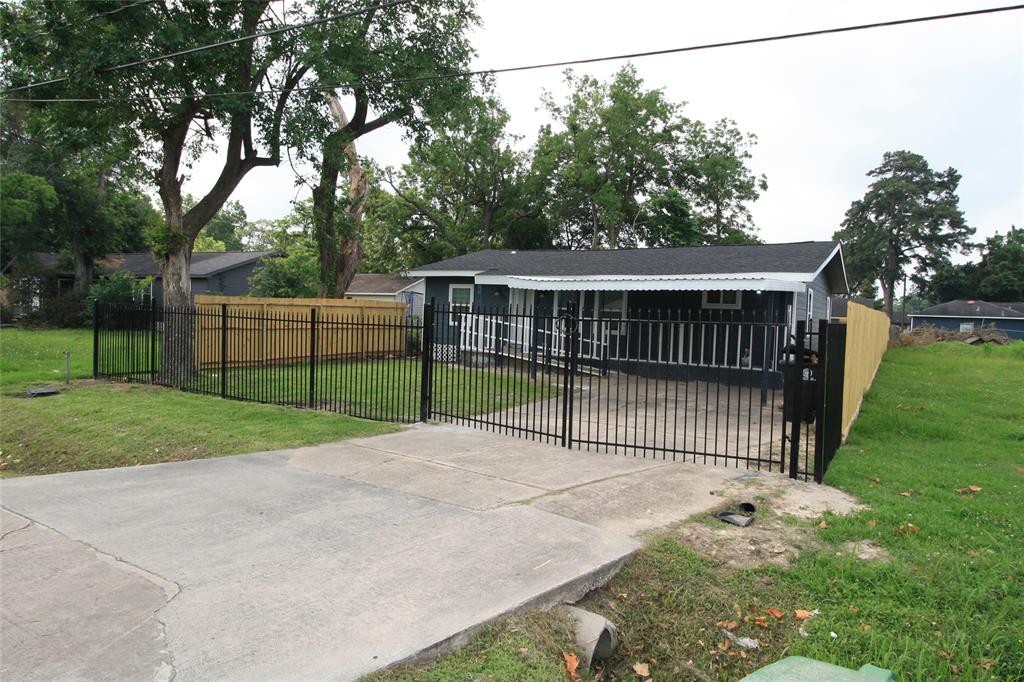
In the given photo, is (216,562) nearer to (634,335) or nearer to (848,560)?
(848,560)

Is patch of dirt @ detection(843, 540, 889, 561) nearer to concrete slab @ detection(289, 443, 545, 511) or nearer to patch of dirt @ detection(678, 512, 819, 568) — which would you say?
patch of dirt @ detection(678, 512, 819, 568)

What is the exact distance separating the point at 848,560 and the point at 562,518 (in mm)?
2023

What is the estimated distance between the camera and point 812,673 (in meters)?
2.40

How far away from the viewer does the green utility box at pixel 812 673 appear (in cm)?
228

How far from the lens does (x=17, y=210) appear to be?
Answer: 84.3ft

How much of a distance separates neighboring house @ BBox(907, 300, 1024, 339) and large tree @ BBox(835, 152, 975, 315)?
6.71m

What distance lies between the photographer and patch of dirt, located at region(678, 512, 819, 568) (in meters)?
4.44

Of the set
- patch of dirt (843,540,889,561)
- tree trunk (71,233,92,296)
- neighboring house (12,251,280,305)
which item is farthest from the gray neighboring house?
tree trunk (71,233,92,296)

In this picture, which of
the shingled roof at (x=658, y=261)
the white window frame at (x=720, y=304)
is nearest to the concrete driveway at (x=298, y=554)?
the white window frame at (x=720, y=304)

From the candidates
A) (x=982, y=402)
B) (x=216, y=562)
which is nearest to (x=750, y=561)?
(x=216, y=562)

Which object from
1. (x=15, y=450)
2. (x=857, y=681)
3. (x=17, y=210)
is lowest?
(x=15, y=450)

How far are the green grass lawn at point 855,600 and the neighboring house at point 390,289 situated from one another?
2278cm

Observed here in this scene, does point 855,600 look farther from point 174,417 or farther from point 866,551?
point 174,417

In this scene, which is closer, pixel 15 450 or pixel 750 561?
pixel 750 561
